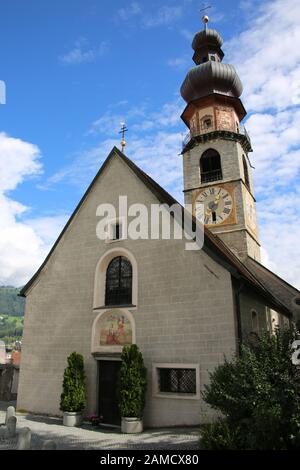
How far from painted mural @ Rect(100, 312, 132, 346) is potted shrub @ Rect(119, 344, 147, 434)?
4.23ft

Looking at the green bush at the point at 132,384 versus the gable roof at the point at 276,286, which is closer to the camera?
the green bush at the point at 132,384

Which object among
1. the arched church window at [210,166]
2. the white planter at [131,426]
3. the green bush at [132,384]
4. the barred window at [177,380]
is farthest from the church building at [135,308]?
the arched church window at [210,166]

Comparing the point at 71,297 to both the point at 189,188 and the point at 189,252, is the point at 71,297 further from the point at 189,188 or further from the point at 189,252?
the point at 189,188

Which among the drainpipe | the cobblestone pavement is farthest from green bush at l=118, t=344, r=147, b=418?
the drainpipe

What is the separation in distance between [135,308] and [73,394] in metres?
3.72

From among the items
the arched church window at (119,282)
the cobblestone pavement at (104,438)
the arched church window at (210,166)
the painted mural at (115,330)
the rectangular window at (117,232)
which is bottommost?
the cobblestone pavement at (104,438)

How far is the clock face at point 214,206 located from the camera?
78.5 ft

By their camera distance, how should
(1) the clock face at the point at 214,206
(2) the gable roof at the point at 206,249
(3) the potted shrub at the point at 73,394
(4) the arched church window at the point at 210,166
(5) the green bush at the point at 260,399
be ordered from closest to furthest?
(5) the green bush at the point at 260,399, (2) the gable roof at the point at 206,249, (3) the potted shrub at the point at 73,394, (1) the clock face at the point at 214,206, (4) the arched church window at the point at 210,166

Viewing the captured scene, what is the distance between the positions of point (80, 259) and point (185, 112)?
16.0m

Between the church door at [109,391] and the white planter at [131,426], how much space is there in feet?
5.19

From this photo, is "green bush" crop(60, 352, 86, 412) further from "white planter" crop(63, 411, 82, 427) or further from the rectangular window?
the rectangular window

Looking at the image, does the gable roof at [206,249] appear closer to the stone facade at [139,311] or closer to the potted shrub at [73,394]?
the stone facade at [139,311]

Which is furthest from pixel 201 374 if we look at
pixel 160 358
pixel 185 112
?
pixel 185 112

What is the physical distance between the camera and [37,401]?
50.4 feet
